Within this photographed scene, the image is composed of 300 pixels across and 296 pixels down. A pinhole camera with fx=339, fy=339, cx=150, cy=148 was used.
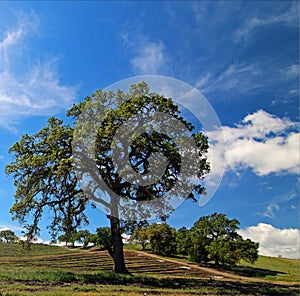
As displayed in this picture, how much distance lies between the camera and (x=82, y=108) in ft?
100.0

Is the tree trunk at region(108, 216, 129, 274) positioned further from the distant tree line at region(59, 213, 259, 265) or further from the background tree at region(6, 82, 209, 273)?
the distant tree line at region(59, 213, 259, 265)

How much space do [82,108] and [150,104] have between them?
669cm

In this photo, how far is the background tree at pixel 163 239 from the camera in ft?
300

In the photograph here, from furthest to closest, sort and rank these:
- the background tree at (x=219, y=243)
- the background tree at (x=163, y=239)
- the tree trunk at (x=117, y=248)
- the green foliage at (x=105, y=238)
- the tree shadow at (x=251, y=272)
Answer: the background tree at (x=163, y=239)
the background tree at (x=219, y=243)
the tree shadow at (x=251, y=272)
the green foliage at (x=105, y=238)
the tree trunk at (x=117, y=248)

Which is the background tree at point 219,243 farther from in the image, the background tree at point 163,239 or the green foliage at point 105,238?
the green foliage at point 105,238

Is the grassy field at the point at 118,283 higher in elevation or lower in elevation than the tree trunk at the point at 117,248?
lower

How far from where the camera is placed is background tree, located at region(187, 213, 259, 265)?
6369cm

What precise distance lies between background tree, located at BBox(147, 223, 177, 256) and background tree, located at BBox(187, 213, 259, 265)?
1884 centimetres

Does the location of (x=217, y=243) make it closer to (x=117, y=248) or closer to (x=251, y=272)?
(x=251, y=272)

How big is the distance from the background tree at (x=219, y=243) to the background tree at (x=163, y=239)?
742 inches

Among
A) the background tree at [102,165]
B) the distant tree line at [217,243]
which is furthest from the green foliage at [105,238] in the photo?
the distant tree line at [217,243]

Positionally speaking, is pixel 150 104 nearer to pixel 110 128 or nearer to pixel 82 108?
pixel 110 128

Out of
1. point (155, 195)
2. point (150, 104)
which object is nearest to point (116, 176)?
point (155, 195)

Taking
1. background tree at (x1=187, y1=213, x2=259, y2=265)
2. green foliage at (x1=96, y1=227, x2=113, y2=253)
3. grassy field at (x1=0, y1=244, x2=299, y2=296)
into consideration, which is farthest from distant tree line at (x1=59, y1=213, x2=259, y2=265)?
green foliage at (x1=96, y1=227, x2=113, y2=253)
